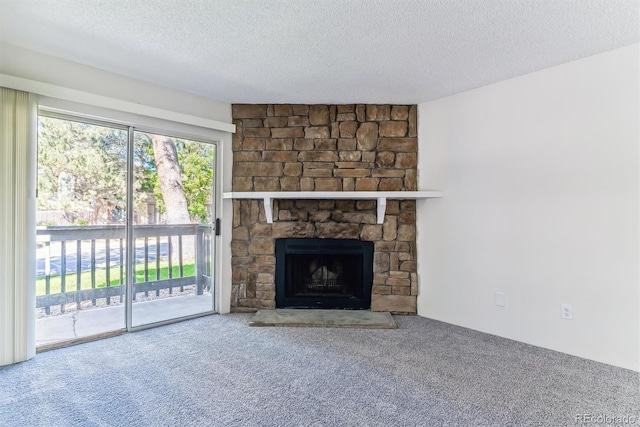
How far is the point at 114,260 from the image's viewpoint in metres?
2.91

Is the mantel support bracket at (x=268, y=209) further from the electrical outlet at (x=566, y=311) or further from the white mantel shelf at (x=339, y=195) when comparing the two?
the electrical outlet at (x=566, y=311)

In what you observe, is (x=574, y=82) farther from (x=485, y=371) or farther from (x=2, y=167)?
(x=2, y=167)

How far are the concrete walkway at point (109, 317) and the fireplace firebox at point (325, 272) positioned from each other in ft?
2.87

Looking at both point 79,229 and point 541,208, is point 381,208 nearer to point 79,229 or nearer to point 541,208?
point 541,208

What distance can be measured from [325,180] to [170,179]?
1.58 meters

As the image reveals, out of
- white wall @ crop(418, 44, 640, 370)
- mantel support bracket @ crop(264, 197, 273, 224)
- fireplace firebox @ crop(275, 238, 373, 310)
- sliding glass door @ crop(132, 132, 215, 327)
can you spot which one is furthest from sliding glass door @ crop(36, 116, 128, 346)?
white wall @ crop(418, 44, 640, 370)

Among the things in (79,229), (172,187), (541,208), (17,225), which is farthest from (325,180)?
(17,225)

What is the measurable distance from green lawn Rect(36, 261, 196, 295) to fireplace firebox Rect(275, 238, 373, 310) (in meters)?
0.99

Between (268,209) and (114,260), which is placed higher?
(268,209)

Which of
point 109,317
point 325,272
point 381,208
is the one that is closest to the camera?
point 109,317

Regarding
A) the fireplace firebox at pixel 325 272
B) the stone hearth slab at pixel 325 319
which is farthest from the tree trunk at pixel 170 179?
the stone hearth slab at pixel 325 319

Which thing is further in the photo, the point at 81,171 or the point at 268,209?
the point at 268,209

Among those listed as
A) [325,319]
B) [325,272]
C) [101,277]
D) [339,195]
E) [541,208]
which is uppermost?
[339,195]

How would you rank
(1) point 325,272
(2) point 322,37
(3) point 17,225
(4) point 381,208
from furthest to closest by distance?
(1) point 325,272, (4) point 381,208, (3) point 17,225, (2) point 322,37
